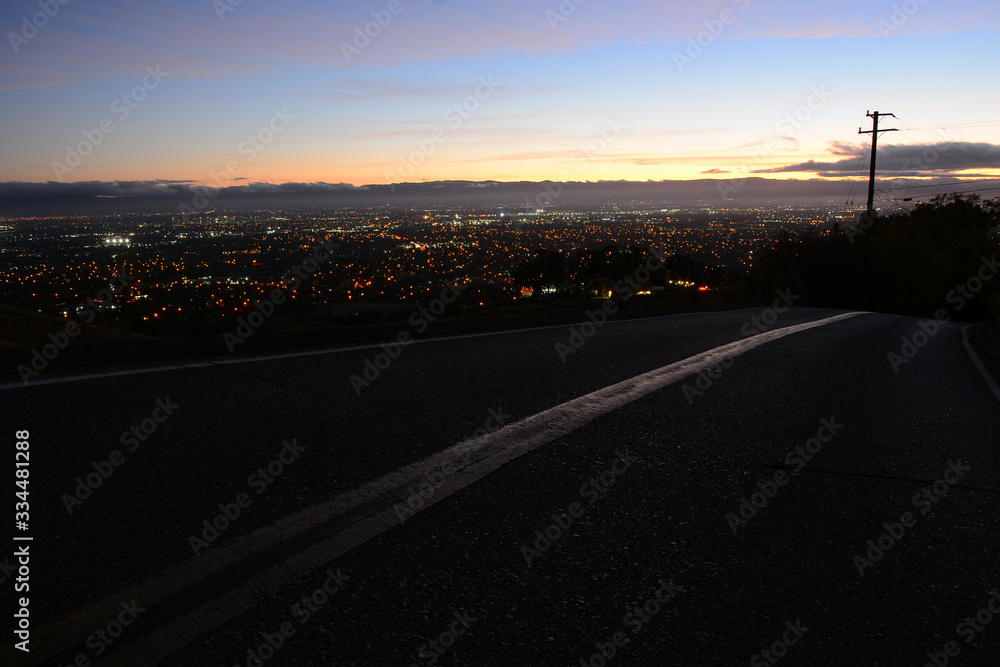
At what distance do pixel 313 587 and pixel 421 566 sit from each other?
1.35 feet

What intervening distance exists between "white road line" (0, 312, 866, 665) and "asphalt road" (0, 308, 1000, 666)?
1cm

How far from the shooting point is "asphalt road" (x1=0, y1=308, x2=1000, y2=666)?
2154 millimetres

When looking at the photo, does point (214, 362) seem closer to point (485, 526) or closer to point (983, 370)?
point (485, 526)

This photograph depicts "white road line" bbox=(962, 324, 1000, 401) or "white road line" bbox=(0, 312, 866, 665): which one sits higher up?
"white road line" bbox=(0, 312, 866, 665)

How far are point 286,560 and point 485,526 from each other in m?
0.86

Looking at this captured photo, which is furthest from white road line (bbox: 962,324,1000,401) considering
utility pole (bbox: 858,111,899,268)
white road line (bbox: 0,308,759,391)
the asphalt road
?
utility pole (bbox: 858,111,899,268)

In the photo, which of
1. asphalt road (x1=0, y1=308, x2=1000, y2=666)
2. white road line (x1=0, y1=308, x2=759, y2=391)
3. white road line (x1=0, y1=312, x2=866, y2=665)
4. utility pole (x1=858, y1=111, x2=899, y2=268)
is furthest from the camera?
utility pole (x1=858, y1=111, x2=899, y2=268)

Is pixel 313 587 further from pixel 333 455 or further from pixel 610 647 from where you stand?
pixel 333 455

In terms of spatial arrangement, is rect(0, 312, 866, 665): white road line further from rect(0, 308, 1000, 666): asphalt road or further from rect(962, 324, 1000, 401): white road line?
rect(962, 324, 1000, 401): white road line

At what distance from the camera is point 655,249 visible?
5434cm

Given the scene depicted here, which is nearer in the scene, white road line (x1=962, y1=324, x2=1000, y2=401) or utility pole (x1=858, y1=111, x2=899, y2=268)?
white road line (x1=962, y1=324, x2=1000, y2=401)

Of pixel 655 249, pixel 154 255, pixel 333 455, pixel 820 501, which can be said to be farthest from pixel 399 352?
pixel 655 249

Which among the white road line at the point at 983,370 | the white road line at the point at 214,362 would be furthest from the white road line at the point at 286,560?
the white road line at the point at 983,370

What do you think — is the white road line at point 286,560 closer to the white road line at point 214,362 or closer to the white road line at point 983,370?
the white road line at point 214,362
